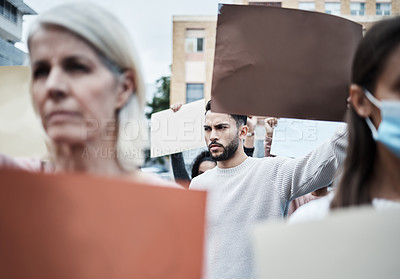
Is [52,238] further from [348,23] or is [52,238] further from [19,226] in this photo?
[348,23]

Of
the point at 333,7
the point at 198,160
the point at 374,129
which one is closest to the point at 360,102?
the point at 374,129

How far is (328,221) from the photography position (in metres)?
0.96

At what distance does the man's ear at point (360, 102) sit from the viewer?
128cm

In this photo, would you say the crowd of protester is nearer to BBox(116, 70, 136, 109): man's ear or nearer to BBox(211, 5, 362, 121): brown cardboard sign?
BBox(116, 70, 136, 109): man's ear

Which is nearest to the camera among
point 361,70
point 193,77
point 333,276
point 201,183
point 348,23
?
point 333,276

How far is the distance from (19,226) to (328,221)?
0.70m

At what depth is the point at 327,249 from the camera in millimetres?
958

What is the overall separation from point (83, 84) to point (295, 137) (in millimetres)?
2254

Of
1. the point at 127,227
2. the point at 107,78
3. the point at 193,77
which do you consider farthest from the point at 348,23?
the point at 193,77

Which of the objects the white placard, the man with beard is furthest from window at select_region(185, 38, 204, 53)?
the white placard

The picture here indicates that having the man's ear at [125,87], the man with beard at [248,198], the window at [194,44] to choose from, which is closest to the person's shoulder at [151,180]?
the man's ear at [125,87]

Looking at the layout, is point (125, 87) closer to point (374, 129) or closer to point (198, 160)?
point (374, 129)

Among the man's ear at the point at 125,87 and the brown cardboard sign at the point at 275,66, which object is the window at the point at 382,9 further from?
the man's ear at the point at 125,87

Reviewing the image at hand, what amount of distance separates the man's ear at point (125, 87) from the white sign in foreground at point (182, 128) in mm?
2190
